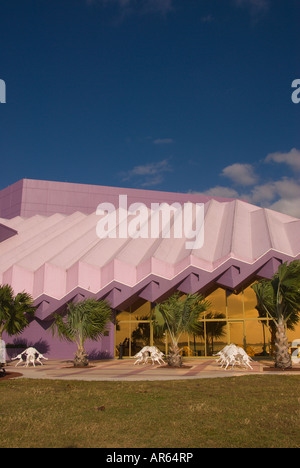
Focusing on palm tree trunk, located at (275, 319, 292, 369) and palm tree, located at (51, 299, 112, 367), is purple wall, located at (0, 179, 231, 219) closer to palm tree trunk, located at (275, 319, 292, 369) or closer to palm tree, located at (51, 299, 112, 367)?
palm tree, located at (51, 299, 112, 367)

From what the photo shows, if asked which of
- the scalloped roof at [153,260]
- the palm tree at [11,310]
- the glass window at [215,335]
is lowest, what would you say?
the glass window at [215,335]

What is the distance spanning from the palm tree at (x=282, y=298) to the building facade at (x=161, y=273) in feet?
27.3

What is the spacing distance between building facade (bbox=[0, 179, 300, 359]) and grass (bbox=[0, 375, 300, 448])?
1531 cm

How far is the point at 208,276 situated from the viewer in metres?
28.1

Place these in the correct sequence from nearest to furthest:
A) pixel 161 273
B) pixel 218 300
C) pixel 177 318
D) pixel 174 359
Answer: pixel 174 359 → pixel 177 318 → pixel 161 273 → pixel 218 300

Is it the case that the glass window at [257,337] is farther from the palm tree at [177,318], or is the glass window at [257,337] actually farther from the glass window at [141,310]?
the palm tree at [177,318]

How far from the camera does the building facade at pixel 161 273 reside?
92.8 ft

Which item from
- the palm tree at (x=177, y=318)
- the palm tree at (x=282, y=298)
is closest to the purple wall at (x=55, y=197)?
the palm tree at (x=177, y=318)

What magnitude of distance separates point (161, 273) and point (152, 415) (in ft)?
68.9

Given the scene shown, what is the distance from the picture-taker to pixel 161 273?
29.2 meters

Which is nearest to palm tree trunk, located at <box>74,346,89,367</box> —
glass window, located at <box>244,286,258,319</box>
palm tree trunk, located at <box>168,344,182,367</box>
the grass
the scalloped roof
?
palm tree trunk, located at <box>168,344,182,367</box>

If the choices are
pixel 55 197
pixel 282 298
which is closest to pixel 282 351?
pixel 282 298

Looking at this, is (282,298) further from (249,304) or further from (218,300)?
(218,300)
